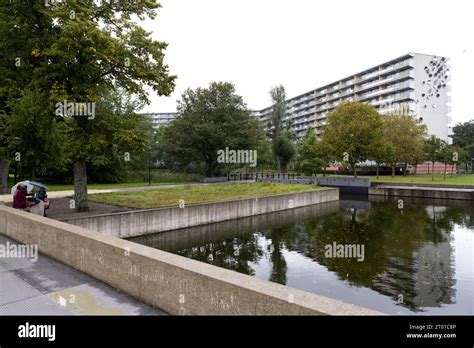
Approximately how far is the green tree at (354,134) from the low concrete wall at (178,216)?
19076mm

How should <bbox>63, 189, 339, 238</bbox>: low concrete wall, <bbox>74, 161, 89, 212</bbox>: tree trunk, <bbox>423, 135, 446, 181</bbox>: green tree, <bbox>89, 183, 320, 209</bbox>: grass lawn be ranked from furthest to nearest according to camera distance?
<bbox>423, 135, 446, 181</bbox>: green tree → <bbox>89, 183, 320, 209</bbox>: grass lawn → <bbox>74, 161, 89, 212</bbox>: tree trunk → <bbox>63, 189, 339, 238</bbox>: low concrete wall

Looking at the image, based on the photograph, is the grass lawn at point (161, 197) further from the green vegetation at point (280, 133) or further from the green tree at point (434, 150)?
the green vegetation at point (280, 133)

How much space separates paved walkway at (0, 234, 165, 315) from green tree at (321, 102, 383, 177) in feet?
137

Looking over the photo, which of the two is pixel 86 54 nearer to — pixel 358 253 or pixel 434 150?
pixel 358 253

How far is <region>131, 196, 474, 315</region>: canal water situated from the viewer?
10.5 m

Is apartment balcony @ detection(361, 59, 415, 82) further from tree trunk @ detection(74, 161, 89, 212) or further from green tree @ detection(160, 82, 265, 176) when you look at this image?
tree trunk @ detection(74, 161, 89, 212)

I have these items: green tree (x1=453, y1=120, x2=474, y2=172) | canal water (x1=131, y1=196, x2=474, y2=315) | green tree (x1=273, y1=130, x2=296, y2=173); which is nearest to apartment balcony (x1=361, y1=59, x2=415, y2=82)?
green tree (x1=453, y1=120, x2=474, y2=172)

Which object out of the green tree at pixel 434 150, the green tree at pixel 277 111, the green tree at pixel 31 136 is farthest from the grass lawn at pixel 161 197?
the green tree at pixel 277 111

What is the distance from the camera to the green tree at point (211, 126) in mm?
45375

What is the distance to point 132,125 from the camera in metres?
→ 17.1

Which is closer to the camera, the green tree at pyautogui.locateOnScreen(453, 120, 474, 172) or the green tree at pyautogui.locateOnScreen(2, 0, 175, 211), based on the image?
the green tree at pyautogui.locateOnScreen(2, 0, 175, 211)

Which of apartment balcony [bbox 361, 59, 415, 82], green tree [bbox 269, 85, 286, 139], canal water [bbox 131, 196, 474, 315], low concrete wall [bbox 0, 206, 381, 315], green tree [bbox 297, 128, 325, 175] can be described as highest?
apartment balcony [bbox 361, 59, 415, 82]

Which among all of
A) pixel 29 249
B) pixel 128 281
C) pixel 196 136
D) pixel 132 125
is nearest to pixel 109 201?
pixel 132 125
